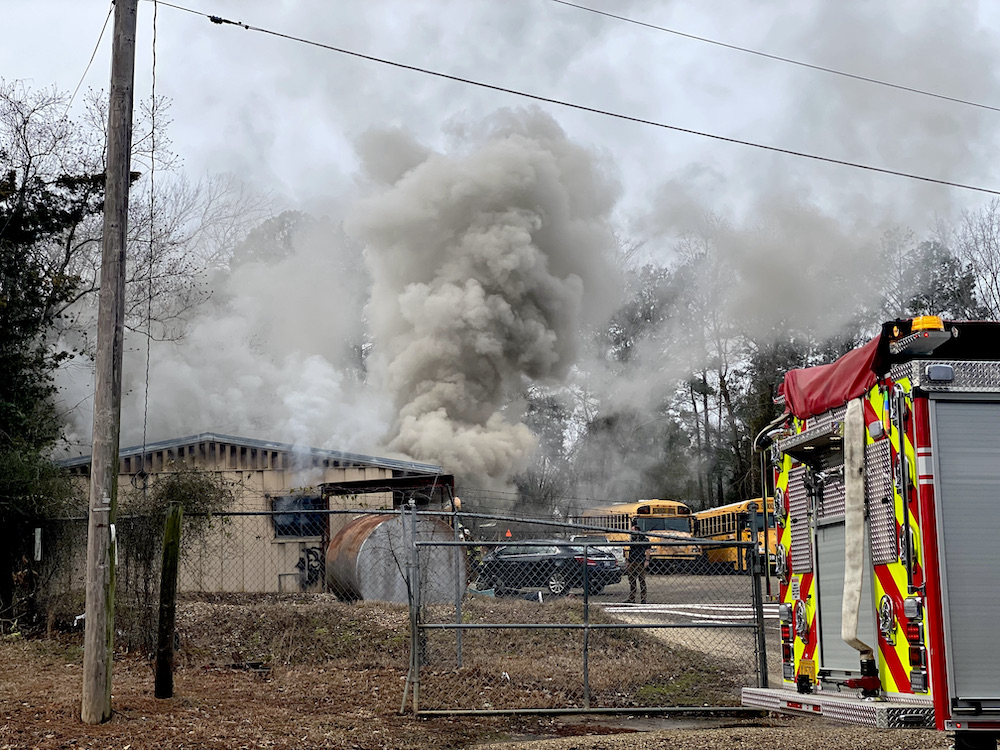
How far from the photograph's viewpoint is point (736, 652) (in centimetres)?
1326

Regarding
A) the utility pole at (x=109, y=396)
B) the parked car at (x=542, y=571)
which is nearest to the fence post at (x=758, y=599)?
the utility pole at (x=109, y=396)

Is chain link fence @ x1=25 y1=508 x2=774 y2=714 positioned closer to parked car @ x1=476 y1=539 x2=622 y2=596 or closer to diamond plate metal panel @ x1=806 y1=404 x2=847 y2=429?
parked car @ x1=476 y1=539 x2=622 y2=596

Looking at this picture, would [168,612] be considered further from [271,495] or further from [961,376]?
[271,495]

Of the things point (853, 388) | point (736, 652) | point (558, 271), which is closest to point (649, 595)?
point (736, 652)

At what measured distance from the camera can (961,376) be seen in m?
4.91

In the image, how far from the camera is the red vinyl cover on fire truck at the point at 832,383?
5.30 m

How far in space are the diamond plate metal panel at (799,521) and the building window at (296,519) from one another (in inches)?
562

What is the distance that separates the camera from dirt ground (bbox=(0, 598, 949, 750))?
23.5 feet

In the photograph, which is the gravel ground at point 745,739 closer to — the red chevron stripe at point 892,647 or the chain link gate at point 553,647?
the chain link gate at point 553,647

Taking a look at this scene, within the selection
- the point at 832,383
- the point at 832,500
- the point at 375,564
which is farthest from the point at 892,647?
the point at 375,564

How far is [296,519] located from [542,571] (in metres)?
6.55

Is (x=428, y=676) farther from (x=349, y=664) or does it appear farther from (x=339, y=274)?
(x=339, y=274)

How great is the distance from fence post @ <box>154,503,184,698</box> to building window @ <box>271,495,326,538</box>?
444 inches

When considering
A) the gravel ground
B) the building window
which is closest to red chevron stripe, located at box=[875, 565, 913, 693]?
the gravel ground
